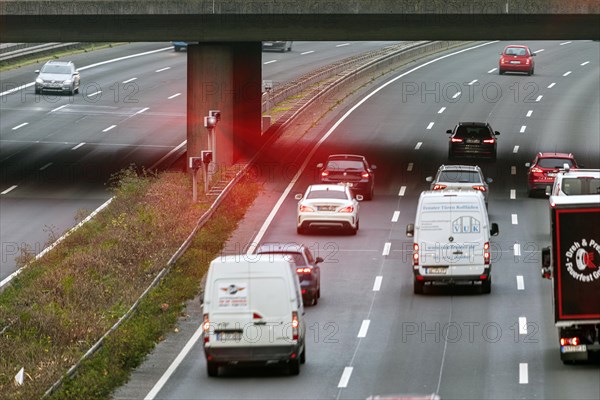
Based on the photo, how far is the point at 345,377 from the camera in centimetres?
2695

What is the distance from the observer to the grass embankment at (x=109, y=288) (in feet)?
89.7

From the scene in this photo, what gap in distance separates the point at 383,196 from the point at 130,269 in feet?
44.9

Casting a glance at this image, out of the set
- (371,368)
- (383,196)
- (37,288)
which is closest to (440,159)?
(383,196)

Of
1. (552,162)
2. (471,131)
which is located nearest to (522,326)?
(552,162)

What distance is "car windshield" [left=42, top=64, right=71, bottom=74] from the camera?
73.4m

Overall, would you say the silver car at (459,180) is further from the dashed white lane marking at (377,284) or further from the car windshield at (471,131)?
the car windshield at (471,131)

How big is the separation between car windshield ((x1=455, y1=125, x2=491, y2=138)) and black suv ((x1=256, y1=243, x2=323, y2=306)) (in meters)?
22.6

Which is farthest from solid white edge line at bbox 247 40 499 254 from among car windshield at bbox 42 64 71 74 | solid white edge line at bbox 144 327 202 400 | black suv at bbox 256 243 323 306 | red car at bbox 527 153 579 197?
car windshield at bbox 42 64 71 74

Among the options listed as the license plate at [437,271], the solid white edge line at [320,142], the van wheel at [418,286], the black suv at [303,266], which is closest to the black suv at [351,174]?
the solid white edge line at [320,142]

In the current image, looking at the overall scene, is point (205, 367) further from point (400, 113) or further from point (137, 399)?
point (400, 113)

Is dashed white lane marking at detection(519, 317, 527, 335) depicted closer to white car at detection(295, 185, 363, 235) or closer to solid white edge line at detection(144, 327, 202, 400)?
solid white edge line at detection(144, 327, 202, 400)

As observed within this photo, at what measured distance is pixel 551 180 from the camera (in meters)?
47.9

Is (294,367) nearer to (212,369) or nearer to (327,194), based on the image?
(212,369)

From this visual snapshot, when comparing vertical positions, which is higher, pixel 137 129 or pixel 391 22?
pixel 391 22
